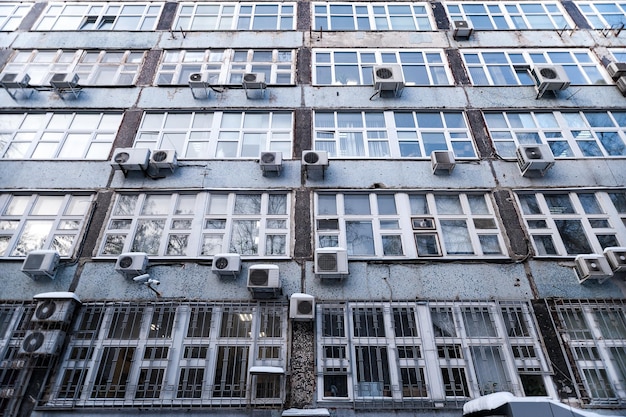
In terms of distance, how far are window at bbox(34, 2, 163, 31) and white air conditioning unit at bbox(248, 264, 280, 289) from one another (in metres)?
10.2

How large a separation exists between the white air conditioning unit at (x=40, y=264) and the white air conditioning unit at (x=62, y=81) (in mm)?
5529

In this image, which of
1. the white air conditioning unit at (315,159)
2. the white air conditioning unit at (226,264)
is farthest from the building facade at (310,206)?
the white air conditioning unit at (315,159)

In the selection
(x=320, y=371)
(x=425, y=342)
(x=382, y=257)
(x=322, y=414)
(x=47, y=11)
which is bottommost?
(x=322, y=414)

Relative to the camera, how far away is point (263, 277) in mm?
7875

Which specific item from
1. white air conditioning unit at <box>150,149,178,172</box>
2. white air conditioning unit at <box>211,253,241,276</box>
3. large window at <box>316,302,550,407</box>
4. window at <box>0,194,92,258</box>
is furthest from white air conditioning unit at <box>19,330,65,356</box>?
large window at <box>316,302,550,407</box>

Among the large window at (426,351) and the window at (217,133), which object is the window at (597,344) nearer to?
the large window at (426,351)

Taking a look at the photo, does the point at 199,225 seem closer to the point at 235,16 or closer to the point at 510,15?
the point at 235,16

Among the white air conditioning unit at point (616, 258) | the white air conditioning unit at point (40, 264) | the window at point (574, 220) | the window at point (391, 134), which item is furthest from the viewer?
the window at point (391, 134)

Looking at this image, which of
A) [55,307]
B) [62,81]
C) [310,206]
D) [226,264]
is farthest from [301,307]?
[62,81]

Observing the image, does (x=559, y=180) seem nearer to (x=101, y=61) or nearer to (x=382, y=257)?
(x=382, y=257)

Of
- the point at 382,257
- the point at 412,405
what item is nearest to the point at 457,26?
the point at 382,257

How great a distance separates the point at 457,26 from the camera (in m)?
12.5

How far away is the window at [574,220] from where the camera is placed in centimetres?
874

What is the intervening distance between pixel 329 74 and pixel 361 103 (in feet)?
5.41
